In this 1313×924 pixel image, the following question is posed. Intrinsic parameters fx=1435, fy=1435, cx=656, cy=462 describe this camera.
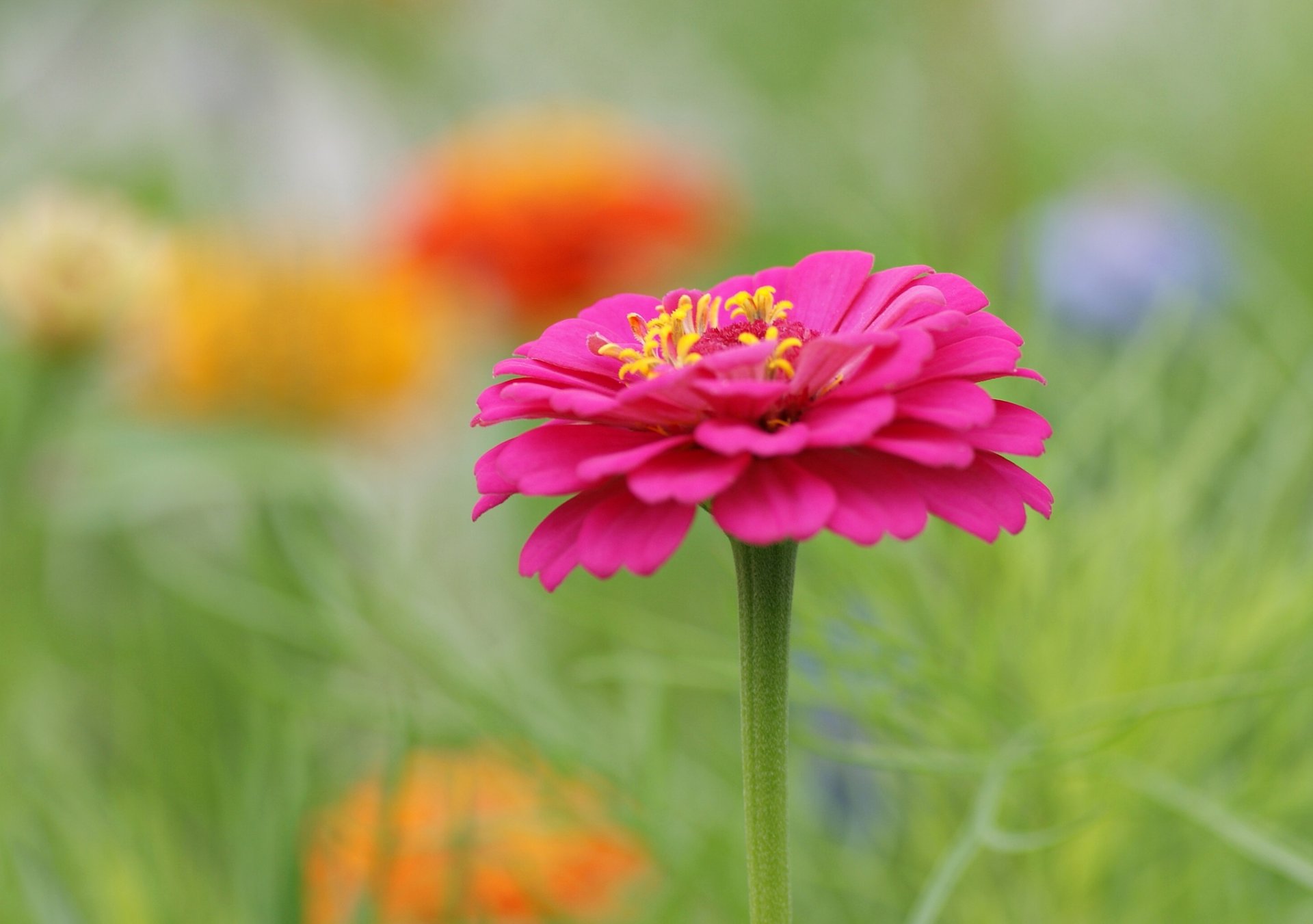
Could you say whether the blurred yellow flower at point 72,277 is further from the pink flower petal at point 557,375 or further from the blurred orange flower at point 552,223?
the pink flower petal at point 557,375

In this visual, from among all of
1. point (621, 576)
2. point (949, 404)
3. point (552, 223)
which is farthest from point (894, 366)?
point (552, 223)

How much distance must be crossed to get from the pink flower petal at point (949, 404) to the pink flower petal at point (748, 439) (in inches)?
0.5

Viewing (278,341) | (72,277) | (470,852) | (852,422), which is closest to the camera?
(852,422)

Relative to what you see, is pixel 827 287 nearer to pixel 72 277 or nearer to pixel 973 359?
pixel 973 359

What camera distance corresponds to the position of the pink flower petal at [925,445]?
0.15 meters

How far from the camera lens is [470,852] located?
1.05 feet

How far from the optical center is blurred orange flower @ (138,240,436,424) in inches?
23.6

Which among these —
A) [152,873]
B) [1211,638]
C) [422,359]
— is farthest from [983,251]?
[422,359]

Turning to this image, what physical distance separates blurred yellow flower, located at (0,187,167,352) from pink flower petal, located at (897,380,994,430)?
382 millimetres

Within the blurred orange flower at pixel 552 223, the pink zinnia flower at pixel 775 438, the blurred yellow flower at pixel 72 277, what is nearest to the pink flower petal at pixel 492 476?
the pink zinnia flower at pixel 775 438

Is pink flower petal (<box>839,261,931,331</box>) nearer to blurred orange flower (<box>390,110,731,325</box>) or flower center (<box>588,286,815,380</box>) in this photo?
flower center (<box>588,286,815,380</box>)

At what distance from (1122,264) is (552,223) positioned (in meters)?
0.26

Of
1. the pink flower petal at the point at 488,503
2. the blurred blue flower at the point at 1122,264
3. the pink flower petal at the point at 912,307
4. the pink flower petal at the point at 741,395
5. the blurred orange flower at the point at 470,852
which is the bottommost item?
the blurred orange flower at the point at 470,852

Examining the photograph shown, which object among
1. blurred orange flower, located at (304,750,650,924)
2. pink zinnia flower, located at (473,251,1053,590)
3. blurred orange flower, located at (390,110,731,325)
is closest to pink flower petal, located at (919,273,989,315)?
pink zinnia flower, located at (473,251,1053,590)
